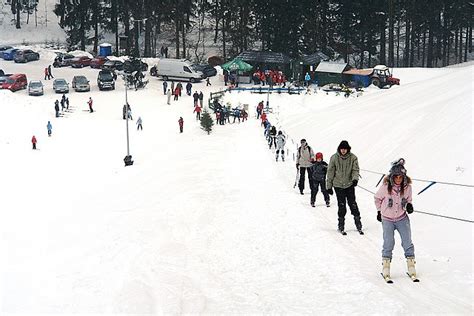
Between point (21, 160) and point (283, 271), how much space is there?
72.0 feet

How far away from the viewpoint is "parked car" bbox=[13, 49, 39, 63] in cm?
6309

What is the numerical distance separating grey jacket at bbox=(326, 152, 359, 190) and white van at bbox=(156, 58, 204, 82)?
4171 centimetres

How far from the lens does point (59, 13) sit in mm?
75688

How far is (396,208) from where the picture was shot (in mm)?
8297

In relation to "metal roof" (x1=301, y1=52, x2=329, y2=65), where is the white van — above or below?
below

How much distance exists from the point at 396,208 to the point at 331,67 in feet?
135

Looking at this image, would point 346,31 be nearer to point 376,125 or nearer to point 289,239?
point 376,125

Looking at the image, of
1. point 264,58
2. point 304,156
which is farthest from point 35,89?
point 304,156

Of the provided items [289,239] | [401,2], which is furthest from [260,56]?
[289,239]

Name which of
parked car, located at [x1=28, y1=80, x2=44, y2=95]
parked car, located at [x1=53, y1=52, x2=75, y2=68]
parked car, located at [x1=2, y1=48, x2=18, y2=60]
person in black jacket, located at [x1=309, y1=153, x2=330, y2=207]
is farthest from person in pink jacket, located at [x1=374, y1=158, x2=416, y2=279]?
parked car, located at [x1=2, y1=48, x2=18, y2=60]

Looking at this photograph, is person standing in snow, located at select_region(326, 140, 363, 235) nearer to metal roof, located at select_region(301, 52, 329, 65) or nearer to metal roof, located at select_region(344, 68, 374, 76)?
metal roof, located at select_region(344, 68, 374, 76)

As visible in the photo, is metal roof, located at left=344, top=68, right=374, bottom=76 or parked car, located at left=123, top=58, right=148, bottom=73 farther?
parked car, located at left=123, top=58, right=148, bottom=73

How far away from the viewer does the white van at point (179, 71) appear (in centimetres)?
5153

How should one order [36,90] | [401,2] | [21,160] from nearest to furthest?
[21,160] < [36,90] < [401,2]
